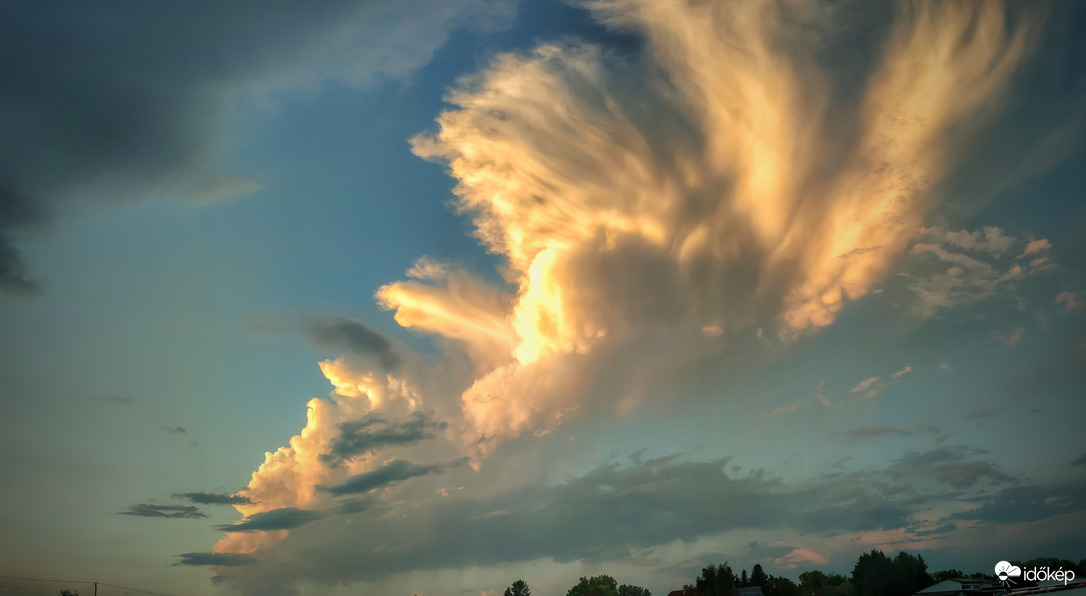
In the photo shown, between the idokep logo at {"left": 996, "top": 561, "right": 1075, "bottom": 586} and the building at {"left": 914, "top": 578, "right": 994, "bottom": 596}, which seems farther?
the building at {"left": 914, "top": 578, "right": 994, "bottom": 596}

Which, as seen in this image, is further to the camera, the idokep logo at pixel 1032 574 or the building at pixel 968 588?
the building at pixel 968 588

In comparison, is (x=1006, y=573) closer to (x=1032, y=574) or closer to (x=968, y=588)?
(x=968, y=588)

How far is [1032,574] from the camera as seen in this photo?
574ft

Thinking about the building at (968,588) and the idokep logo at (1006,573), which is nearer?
the idokep logo at (1006,573)

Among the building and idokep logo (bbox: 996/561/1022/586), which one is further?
the building

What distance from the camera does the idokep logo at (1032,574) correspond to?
5918 inches

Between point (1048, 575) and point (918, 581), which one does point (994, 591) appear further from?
point (918, 581)

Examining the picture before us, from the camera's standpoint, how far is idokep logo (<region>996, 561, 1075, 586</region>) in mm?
150312

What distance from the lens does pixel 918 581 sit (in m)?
199

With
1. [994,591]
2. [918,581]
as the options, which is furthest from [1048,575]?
[918,581]

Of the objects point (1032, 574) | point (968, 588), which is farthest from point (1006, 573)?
point (1032, 574)

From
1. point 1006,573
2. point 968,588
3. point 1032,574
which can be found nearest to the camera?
point 1006,573

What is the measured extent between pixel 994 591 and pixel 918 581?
123ft

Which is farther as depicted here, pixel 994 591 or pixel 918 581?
pixel 918 581
